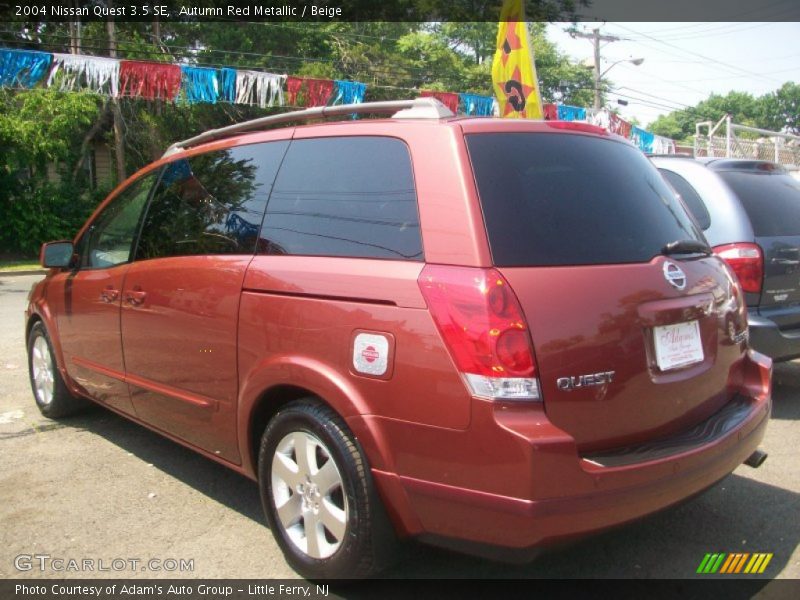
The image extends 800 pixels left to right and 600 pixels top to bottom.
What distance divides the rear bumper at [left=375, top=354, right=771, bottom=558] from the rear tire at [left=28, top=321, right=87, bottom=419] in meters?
3.27

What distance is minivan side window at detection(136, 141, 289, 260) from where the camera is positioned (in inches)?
126

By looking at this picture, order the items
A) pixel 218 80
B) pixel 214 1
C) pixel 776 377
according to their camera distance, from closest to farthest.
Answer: pixel 776 377 → pixel 218 80 → pixel 214 1

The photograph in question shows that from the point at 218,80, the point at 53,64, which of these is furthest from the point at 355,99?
the point at 53,64

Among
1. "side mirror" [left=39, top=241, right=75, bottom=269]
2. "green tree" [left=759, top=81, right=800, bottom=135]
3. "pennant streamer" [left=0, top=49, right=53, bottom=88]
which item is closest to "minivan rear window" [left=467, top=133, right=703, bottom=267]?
"side mirror" [left=39, top=241, right=75, bottom=269]

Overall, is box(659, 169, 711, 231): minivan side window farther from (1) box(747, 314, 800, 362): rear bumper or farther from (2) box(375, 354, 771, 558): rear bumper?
(2) box(375, 354, 771, 558): rear bumper

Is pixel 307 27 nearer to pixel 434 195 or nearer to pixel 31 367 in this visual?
pixel 31 367

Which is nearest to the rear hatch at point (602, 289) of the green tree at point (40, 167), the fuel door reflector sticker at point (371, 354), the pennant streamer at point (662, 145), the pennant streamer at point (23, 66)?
the fuel door reflector sticker at point (371, 354)

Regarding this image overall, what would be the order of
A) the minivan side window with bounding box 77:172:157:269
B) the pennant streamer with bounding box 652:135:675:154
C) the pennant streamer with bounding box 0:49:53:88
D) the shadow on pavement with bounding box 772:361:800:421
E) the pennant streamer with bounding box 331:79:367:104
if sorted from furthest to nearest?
the pennant streamer with bounding box 652:135:675:154 < the pennant streamer with bounding box 331:79:367:104 < the pennant streamer with bounding box 0:49:53:88 < the shadow on pavement with bounding box 772:361:800:421 < the minivan side window with bounding box 77:172:157:269

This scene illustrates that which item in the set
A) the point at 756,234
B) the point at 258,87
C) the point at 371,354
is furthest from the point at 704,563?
the point at 258,87

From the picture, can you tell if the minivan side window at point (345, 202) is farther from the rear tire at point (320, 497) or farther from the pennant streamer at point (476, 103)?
the pennant streamer at point (476, 103)

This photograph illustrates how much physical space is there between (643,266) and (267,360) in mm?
1510

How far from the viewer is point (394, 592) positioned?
2.72 metres

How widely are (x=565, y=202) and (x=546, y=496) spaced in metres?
1.07

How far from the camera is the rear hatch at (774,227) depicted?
4.66 metres
